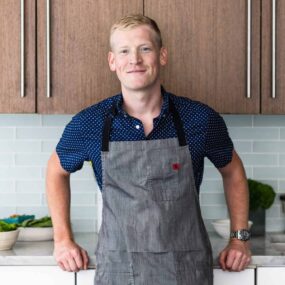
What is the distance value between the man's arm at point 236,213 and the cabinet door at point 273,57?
47cm

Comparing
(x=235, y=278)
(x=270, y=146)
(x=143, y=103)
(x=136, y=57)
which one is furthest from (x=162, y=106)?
(x=270, y=146)

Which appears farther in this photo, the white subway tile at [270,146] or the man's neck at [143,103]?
the white subway tile at [270,146]

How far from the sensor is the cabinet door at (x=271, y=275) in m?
2.53

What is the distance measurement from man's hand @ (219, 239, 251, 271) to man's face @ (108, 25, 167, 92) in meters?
0.68

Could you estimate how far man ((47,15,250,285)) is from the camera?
90.5 inches

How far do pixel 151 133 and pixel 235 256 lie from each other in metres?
0.57

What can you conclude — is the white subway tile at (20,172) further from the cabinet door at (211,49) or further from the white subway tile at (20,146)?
the cabinet door at (211,49)

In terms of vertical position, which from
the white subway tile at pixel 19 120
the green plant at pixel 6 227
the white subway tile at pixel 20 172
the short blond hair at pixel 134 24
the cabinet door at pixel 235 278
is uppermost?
the short blond hair at pixel 134 24

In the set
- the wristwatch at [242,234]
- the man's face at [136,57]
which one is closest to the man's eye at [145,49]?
the man's face at [136,57]

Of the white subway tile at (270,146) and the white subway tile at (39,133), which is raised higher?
the white subway tile at (39,133)

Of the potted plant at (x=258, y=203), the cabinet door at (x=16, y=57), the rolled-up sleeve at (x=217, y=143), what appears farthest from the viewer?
the potted plant at (x=258, y=203)

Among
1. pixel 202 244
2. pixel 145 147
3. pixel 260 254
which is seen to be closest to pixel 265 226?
pixel 260 254

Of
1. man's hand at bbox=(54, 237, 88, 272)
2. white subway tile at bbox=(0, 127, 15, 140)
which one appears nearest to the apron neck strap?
man's hand at bbox=(54, 237, 88, 272)

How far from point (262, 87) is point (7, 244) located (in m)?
1.27
